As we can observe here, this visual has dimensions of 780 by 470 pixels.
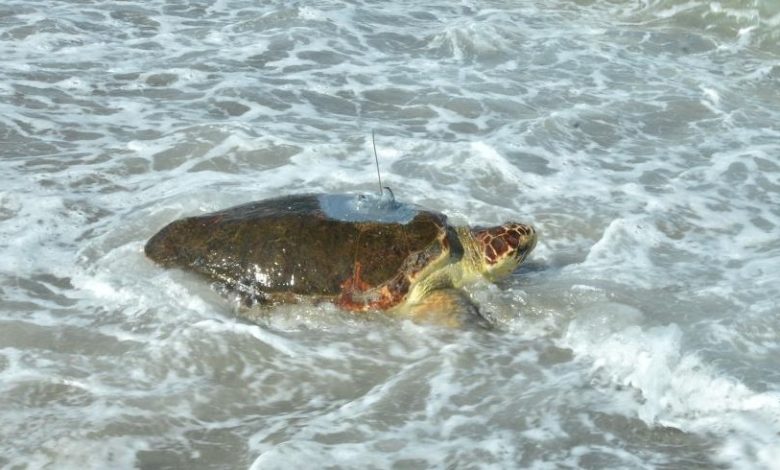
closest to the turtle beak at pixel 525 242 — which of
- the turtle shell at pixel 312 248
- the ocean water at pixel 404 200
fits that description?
the ocean water at pixel 404 200

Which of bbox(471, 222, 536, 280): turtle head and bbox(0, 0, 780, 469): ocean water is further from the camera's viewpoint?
bbox(471, 222, 536, 280): turtle head

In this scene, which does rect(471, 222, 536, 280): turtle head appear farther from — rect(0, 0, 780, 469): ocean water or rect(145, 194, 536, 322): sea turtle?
→ rect(0, 0, 780, 469): ocean water

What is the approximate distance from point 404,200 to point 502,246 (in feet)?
3.93

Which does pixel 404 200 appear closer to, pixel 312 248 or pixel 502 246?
pixel 502 246

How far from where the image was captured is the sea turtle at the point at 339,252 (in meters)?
4.12

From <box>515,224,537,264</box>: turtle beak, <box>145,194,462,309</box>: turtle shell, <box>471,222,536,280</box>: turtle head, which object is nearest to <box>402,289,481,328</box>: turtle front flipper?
<box>145,194,462,309</box>: turtle shell

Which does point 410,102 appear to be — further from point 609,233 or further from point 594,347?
point 594,347

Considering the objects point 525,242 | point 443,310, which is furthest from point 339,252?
point 525,242

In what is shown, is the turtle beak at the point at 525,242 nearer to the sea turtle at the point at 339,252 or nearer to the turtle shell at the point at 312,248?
the sea turtle at the point at 339,252

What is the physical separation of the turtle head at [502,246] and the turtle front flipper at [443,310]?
283 millimetres

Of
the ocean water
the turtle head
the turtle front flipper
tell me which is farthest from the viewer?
the turtle head

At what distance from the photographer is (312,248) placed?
13.6ft

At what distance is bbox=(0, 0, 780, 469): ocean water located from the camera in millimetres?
3211

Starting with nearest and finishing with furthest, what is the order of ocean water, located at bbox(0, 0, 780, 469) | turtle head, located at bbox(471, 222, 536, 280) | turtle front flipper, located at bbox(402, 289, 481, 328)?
1. ocean water, located at bbox(0, 0, 780, 469)
2. turtle front flipper, located at bbox(402, 289, 481, 328)
3. turtle head, located at bbox(471, 222, 536, 280)
